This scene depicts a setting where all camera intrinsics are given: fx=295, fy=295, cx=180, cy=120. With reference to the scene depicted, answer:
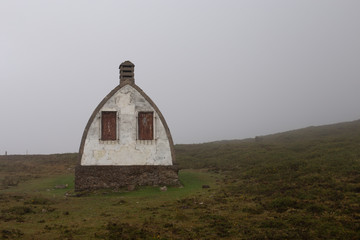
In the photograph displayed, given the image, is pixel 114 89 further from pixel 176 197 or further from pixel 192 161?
pixel 192 161

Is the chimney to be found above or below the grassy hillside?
above

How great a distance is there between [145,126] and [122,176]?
12.1 ft

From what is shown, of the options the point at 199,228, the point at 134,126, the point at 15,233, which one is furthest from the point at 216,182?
the point at 15,233

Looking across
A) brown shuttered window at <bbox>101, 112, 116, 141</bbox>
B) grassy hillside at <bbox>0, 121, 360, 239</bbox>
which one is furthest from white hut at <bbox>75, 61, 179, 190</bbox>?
grassy hillside at <bbox>0, 121, 360, 239</bbox>

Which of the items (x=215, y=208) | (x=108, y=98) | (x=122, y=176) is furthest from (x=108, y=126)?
(x=215, y=208)

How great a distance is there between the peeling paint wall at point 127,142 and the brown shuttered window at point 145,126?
10.9 inches

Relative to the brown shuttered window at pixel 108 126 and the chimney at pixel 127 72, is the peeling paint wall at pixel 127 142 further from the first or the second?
the chimney at pixel 127 72

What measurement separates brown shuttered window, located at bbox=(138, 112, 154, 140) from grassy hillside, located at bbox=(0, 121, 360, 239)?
11.5 feet

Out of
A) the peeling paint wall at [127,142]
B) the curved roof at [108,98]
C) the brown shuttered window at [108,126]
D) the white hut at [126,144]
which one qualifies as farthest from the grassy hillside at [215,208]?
the brown shuttered window at [108,126]

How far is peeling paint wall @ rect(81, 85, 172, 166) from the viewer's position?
19625 millimetres

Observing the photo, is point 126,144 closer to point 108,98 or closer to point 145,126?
point 145,126

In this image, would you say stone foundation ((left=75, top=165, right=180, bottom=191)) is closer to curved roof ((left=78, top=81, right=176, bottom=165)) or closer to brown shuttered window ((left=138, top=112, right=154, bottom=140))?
curved roof ((left=78, top=81, right=176, bottom=165))

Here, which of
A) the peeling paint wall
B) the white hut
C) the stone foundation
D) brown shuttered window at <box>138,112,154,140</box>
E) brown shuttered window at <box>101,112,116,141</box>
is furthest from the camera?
brown shuttered window at <box>138,112,154,140</box>

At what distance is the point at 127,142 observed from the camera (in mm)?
20031
